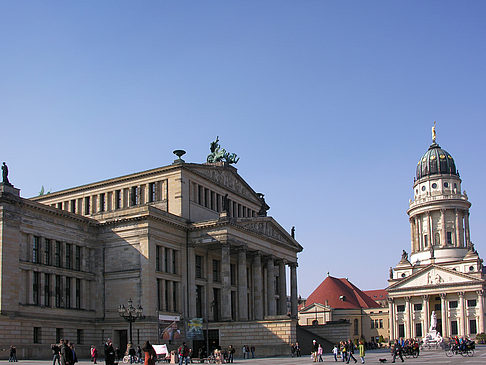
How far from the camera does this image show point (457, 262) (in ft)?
428

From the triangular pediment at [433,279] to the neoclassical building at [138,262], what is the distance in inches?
2478

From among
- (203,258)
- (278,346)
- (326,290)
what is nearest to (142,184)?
(203,258)

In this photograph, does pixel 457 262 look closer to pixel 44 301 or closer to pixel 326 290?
pixel 326 290

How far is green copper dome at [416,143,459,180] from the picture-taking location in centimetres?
14088

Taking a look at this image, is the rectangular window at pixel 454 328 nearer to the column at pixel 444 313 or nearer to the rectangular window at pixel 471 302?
the column at pixel 444 313

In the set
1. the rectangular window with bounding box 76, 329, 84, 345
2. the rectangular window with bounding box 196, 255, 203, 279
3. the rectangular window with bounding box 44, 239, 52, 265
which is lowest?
the rectangular window with bounding box 76, 329, 84, 345

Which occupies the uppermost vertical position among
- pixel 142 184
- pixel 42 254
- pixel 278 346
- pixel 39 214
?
pixel 142 184

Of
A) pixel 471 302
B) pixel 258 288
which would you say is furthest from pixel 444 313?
pixel 258 288

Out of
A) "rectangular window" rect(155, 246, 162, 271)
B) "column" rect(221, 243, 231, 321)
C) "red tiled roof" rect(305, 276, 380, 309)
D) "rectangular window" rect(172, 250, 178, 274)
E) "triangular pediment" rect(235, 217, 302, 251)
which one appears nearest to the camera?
"rectangular window" rect(155, 246, 162, 271)

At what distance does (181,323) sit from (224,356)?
1044 centimetres

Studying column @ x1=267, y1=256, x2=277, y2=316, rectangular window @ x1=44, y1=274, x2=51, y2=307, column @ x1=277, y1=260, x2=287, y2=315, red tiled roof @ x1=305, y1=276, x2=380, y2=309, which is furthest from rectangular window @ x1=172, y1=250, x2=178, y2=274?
red tiled roof @ x1=305, y1=276, x2=380, y2=309

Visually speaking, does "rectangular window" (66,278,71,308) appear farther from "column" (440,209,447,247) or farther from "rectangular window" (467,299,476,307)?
"column" (440,209,447,247)

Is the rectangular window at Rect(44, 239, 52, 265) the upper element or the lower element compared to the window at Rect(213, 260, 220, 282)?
upper

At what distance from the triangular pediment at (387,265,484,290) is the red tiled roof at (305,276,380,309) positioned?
8.93m
